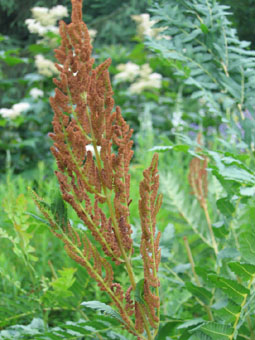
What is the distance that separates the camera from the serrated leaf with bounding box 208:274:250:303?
765 millimetres

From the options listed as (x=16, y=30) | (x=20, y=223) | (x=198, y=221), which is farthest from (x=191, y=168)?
(x=16, y=30)

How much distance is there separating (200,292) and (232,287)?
0.66 ft

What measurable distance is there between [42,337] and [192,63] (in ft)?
2.55

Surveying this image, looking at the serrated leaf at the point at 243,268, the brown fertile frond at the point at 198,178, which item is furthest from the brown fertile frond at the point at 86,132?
the brown fertile frond at the point at 198,178

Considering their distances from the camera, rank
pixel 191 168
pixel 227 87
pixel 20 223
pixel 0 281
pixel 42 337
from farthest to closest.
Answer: pixel 0 281 < pixel 191 168 < pixel 227 87 < pixel 20 223 < pixel 42 337

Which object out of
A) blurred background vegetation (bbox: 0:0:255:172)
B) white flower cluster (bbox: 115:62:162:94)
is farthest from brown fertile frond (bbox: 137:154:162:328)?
white flower cluster (bbox: 115:62:162:94)

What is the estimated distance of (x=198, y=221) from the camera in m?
1.42

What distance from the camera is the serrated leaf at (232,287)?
0.77 m

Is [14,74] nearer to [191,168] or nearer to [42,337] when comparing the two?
[191,168]

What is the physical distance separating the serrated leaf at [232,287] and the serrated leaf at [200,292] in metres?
0.15

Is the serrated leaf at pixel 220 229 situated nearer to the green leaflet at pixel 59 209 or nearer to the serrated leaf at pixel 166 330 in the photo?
the serrated leaf at pixel 166 330

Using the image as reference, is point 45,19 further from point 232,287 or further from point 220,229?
point 232,287

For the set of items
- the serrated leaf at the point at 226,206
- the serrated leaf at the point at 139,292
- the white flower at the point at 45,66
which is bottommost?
the white flower at the point at 45,66

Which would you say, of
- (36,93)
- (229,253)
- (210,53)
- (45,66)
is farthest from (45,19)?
(229,253)
